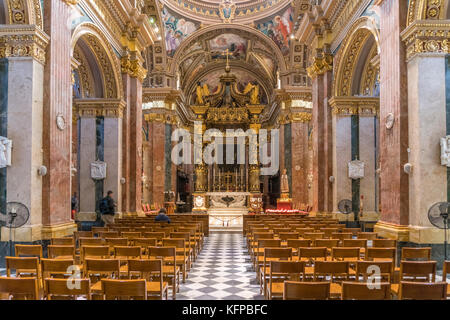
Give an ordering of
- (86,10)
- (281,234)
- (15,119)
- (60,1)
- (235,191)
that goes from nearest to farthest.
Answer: (281,234)
(15,119)
(60,1)
(86,10)
(235,191)

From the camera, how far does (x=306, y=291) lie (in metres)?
3.85

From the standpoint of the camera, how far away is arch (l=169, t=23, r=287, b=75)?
81.9 feet

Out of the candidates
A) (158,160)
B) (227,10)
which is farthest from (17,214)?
(227,10)

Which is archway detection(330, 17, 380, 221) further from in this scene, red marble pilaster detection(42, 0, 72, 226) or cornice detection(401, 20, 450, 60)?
red marble pilaster detection(42, 0, 72, 226)

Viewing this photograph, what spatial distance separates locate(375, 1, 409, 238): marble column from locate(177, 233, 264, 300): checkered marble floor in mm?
3533

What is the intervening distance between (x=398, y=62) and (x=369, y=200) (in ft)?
21.0

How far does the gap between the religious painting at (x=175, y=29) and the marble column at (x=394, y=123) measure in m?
15.9

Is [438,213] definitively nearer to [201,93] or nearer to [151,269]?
[151,269]

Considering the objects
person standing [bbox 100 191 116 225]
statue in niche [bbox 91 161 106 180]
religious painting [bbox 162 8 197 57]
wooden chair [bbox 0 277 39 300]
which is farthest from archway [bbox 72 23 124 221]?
wooden chair [bbox 0 277 39 300]

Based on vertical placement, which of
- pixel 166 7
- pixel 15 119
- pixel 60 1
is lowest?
pixel 15 119

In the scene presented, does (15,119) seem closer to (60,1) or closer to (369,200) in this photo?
(60,1)

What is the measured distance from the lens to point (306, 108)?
24.4 m
